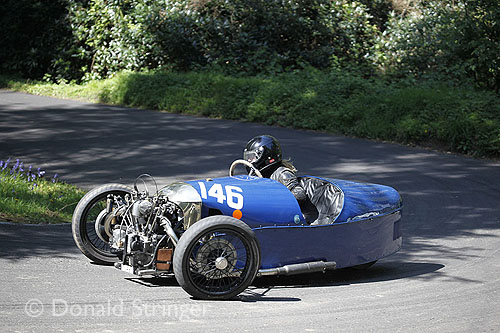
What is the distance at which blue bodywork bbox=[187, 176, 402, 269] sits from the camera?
6.69 meters

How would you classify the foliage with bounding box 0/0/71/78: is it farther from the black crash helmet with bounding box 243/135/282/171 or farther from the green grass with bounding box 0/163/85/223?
the black crash helmet with bounding box 243/135/282/171

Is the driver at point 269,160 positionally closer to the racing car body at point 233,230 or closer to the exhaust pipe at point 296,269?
the racing car body at point 233,230

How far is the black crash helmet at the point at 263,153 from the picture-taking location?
7625 mm

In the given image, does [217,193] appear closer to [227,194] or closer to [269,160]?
[227,194]

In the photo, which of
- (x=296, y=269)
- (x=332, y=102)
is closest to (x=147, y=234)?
(x=296, y=269)

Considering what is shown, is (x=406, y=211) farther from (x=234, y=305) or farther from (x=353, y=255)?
(x=234, y=305)

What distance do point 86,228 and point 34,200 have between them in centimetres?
252

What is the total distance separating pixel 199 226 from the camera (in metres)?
6.14

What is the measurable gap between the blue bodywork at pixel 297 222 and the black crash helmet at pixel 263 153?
17.5 inches

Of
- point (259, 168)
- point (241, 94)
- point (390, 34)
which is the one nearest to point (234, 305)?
point (259, 168)

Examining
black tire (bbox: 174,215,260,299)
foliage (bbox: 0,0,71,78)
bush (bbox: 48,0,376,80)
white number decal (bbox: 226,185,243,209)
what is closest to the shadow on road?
black tire (bbox: 174,215,260,299)

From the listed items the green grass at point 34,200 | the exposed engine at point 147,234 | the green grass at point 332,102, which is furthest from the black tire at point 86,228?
the green grass at point 332,102

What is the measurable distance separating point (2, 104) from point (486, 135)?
12.8m

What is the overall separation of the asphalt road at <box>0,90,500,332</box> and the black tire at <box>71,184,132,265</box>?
0.13 m
